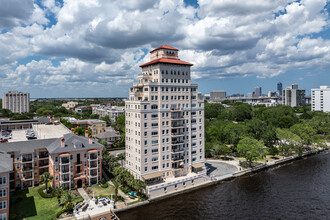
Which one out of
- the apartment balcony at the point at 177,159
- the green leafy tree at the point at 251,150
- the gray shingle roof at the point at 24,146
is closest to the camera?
the gray shingle roof at the point at 24,146

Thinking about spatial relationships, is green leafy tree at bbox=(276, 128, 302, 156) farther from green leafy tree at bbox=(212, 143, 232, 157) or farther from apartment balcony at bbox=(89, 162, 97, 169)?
apartment balcony at bbox=(89, 162, 97, 169)

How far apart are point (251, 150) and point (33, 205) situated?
73876 mm

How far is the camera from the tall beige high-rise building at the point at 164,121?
223ft

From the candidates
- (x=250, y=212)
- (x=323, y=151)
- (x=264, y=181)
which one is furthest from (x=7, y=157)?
(x=323, y=151)

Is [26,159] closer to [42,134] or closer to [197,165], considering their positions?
[42,134]

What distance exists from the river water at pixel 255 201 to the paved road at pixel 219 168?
5.92 metres

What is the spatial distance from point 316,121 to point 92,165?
13072cm

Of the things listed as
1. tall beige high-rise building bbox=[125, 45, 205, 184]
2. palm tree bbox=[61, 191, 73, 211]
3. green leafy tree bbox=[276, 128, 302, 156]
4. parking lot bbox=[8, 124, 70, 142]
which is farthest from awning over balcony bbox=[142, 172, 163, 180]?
green leafy tree bbox=[276, 128, 302, 156]

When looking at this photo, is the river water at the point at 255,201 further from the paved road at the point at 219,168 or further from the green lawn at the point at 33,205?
the green lawn at the point at 33,205

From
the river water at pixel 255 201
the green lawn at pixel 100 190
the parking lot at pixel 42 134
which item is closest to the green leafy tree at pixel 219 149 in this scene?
the river water at pixel 255 201

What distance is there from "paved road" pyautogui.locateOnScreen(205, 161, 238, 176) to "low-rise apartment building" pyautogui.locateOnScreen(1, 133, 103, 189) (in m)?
40.7

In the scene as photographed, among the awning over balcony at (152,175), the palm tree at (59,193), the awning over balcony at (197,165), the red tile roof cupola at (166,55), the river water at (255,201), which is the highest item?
the red tile roof cupola at (166,55)

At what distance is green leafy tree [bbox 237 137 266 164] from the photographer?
85.2 meters

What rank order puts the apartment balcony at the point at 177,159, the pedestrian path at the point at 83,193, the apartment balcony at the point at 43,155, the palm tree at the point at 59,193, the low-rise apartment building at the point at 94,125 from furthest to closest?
1. the low-rise apartment building at the point at 94,125
2. the apartment balcony at the point at 177,159
3. the apartment balcony at the point at 43,155
4. the pedestrian path at the point at 83,193
5. the palm tree at the point at 59,193
